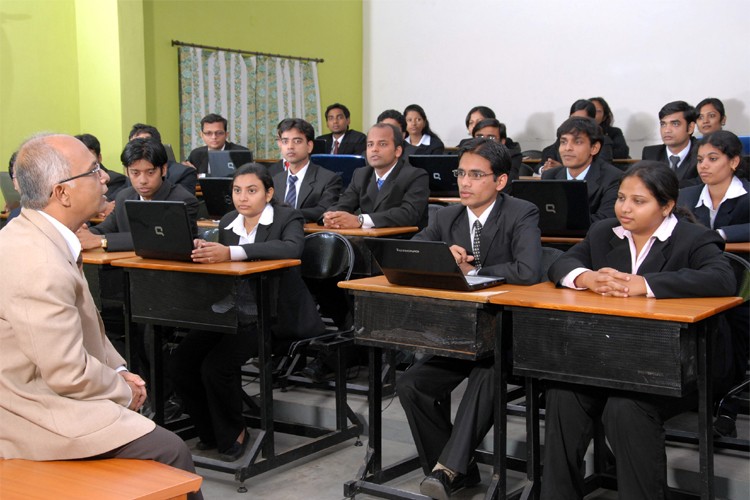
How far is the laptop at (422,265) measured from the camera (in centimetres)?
277

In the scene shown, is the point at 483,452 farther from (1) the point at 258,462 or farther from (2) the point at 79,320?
(2) the point at 79,320

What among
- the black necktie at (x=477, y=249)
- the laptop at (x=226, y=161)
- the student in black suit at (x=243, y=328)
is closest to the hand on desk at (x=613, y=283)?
the black necktie at (x=477, y=249)

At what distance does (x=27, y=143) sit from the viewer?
6.93ft

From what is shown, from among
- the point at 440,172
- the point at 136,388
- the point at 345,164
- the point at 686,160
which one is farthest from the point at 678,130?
the point at 136,388

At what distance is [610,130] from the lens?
774cm

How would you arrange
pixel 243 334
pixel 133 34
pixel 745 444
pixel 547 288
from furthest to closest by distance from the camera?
pixel 133 34 < pixel 243 334 < pixel 745 444 < pixel 547 288

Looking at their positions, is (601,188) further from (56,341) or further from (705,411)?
(56,341)

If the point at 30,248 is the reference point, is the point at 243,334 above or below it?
below

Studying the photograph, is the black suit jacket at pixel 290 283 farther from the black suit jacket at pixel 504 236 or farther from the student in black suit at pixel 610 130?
the student in black suit at pixel 610 130

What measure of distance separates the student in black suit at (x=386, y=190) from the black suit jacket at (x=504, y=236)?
1287 millimetres

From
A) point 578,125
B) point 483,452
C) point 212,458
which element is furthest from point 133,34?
point 483,452

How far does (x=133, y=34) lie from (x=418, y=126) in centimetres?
262

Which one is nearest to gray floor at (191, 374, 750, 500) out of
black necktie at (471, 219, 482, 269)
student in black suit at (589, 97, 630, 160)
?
black necktie at (471, 219, 482, 269)

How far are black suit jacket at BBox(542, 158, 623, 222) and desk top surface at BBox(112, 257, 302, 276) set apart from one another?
→ 1.83 meters
